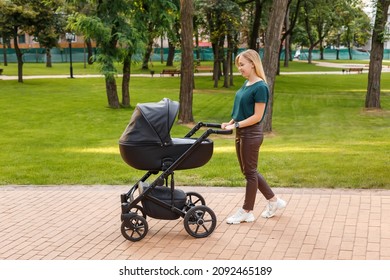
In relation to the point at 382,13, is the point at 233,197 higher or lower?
lower

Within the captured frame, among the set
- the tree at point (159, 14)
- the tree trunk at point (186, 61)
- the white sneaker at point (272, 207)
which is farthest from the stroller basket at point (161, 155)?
the tree at point (159, 14)

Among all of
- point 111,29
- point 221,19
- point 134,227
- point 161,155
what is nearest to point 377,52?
point 111,29

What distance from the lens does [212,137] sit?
59.0ft

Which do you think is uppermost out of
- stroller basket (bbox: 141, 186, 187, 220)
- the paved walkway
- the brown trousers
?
the brown trousers

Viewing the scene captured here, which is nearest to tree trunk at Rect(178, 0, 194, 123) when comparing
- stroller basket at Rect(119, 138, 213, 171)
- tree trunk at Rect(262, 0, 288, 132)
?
tree trunk at Rect(262, 0, 288, 132)

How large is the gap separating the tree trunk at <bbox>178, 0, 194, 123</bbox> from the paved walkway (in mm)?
10898

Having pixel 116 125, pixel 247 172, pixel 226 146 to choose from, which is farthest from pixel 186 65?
pixel 247 172

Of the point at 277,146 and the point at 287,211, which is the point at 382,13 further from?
the point at 287,211

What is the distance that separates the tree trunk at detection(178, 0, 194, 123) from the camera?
1964 cm

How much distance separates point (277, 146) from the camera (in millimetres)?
15031

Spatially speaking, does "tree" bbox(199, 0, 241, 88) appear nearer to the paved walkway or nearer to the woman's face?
the paved walkway

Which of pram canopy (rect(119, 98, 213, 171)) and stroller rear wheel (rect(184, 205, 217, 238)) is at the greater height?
pram canopy (rect(119, 98, 213, 171))

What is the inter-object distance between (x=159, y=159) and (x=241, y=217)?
4.53 feet

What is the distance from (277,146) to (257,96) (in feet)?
25.7
